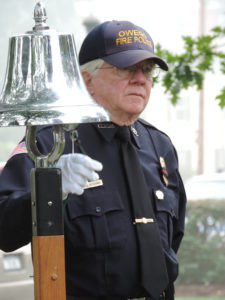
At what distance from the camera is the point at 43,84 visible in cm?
308

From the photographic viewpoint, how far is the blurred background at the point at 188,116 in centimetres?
1023

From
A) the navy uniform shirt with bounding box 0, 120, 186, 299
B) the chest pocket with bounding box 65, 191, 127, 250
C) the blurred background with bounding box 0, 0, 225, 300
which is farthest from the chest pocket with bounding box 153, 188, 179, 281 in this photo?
the blurred background with bounding box 0, 0, 225, 300

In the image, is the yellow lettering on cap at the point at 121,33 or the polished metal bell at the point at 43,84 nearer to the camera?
the polished metal bell at the point at 43,84

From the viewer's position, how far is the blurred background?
33.6 ft

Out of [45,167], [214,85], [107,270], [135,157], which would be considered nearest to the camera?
[45,167]

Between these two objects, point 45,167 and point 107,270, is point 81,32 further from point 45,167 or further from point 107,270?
point 45,167

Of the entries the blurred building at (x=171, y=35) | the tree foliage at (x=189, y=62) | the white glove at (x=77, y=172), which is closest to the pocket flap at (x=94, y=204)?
the white glove at (x=77, y=172)

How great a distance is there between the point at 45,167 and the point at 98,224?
865 millimetres

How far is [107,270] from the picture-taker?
3.90 metres

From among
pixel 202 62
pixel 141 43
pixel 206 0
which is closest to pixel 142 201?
pixel 141 43

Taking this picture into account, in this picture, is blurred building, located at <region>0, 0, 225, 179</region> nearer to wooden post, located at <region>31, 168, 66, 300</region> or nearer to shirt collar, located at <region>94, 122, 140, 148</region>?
shirt collar, located at <region>94, 122, 140, 148</region>

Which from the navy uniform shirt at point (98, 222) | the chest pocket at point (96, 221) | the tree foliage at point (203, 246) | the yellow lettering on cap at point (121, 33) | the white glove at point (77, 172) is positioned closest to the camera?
the white glove at point (77, 172)

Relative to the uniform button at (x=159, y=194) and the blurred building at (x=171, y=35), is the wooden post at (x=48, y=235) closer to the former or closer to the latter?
the uniform button at (x=159, y=194)

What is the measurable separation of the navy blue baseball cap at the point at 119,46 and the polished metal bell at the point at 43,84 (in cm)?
101
